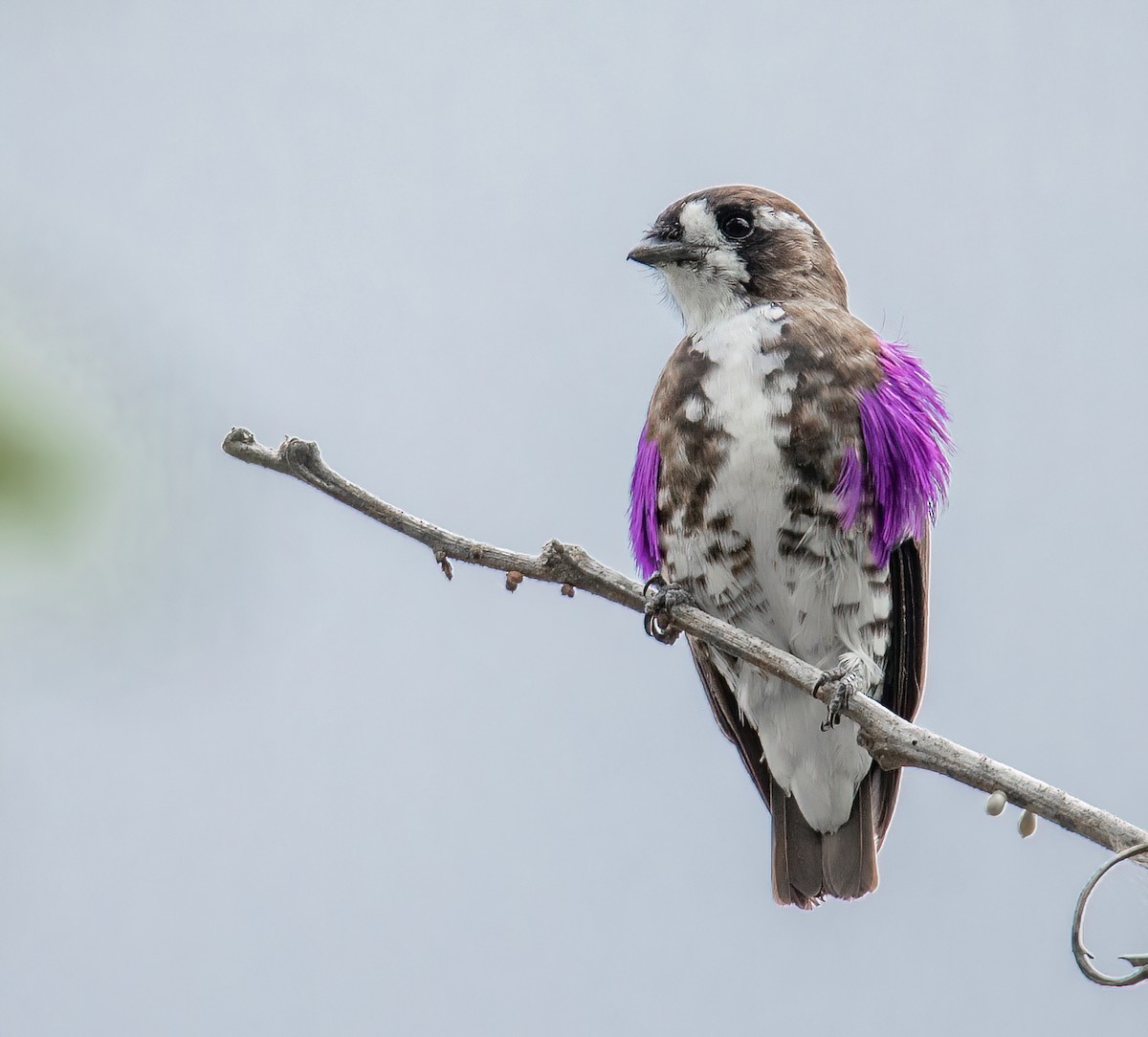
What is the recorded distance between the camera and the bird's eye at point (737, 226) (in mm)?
2180

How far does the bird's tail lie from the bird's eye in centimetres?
91

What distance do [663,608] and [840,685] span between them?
32 centimetres

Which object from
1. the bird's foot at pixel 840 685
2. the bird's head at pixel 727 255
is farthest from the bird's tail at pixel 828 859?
the bird's head at pixel 727 255

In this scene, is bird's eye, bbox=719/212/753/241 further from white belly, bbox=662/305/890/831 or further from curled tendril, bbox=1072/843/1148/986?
curled tendril, bbox=1072/843/1148/986

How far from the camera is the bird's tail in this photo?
7.54ft

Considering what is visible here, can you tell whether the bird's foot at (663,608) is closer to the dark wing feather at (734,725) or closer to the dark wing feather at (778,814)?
the dark wing feather at (778,814)

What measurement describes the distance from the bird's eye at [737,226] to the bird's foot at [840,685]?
70cm

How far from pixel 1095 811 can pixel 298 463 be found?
0.87 metres

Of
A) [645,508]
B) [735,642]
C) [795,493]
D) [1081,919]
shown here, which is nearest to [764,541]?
[795,493]

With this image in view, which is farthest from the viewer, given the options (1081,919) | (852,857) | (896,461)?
(852,857)

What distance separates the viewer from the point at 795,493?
78.1 inches

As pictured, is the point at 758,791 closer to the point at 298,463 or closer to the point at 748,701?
the point at 748,701

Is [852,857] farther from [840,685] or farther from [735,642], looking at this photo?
[735,642]

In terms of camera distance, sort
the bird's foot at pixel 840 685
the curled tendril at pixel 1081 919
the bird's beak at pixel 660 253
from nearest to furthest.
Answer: the curled tendril at pixel 1081 919 < the bird's foot at pixel 840 685 < the bird's beak at pixel 660 253
